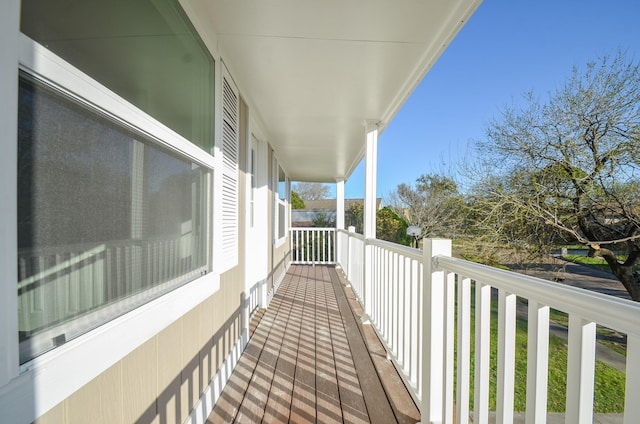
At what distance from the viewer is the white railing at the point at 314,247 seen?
26.7 ft

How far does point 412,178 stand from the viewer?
546 inches

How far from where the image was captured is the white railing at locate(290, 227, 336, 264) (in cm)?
813

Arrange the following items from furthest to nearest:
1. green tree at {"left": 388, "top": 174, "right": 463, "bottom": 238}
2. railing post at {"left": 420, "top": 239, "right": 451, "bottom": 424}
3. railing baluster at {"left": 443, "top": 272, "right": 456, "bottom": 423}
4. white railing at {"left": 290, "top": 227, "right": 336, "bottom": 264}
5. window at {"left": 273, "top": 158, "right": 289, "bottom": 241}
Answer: green tree at {"left": 388, "top": 174, "right": 463, "bottom": 238} < white railing at {"left": 290, "top": 227, "right": 336, "bottom": 264} < window at {"left": 273, "top": 158, "right": 289, "bottom": 241} < railing post at {"left": 420, "top": 239, "right": 451, "bottom": 424} < railing baluster at {"left": 443, "top": 272, "right": 456, "bottom": 423}

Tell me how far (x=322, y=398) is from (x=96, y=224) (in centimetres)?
178

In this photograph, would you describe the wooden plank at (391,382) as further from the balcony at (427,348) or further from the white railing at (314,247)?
the white railing at (314,247)

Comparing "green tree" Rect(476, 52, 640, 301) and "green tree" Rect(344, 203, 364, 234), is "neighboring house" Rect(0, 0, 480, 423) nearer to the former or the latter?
"green tree" Rect(476, 52, 640, 301)

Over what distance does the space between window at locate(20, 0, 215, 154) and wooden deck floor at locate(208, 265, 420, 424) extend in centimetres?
163

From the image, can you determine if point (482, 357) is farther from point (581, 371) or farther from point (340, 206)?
point (340, 206)

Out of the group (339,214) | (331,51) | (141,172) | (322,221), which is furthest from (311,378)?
(322,221)

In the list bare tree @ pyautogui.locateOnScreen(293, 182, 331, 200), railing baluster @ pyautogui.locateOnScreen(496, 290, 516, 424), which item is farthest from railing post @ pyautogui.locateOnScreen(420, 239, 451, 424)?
bare tree @ pyautogui.locateOnScreen(293, 182, 331, 200)

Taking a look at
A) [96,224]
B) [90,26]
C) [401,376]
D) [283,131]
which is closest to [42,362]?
[96,224]

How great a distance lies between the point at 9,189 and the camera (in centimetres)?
65

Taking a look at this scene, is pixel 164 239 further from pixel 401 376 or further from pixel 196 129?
pixel 401 376

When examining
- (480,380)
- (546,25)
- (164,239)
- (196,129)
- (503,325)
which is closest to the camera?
(503,325)
